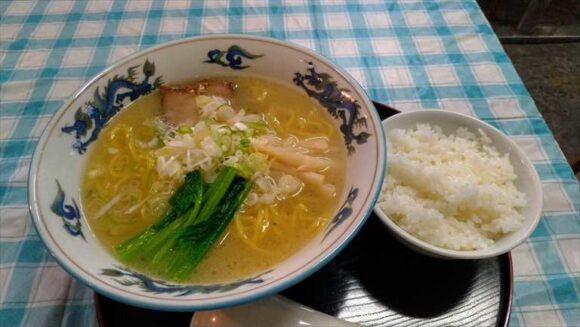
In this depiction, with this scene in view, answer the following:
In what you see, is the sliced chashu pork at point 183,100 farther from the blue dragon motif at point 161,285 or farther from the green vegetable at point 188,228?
the blue dragon motif at point 161,285

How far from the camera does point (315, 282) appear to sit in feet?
4.20

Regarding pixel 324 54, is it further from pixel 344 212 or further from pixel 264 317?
pixel 264 317

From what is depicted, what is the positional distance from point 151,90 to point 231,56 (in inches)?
12.7

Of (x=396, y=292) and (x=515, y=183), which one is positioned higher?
(x=515, y=183)

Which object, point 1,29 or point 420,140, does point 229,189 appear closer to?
point 420,140

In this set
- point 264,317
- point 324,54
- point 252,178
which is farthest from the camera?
point 324,54

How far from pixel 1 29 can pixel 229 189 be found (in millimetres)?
1963

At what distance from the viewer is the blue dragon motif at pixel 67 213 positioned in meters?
1.11

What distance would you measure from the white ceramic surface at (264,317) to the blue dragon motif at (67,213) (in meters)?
0.39

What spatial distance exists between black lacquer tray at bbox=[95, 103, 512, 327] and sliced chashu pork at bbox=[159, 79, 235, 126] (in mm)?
660

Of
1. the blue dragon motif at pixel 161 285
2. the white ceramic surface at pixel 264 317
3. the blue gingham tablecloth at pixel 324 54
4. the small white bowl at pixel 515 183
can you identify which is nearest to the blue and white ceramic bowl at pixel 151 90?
the blue dragon motif at pixel 161 285

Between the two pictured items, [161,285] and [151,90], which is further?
[151,90]

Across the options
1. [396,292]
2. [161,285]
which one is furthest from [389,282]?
[161,285]

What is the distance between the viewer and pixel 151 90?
5.17 feet
